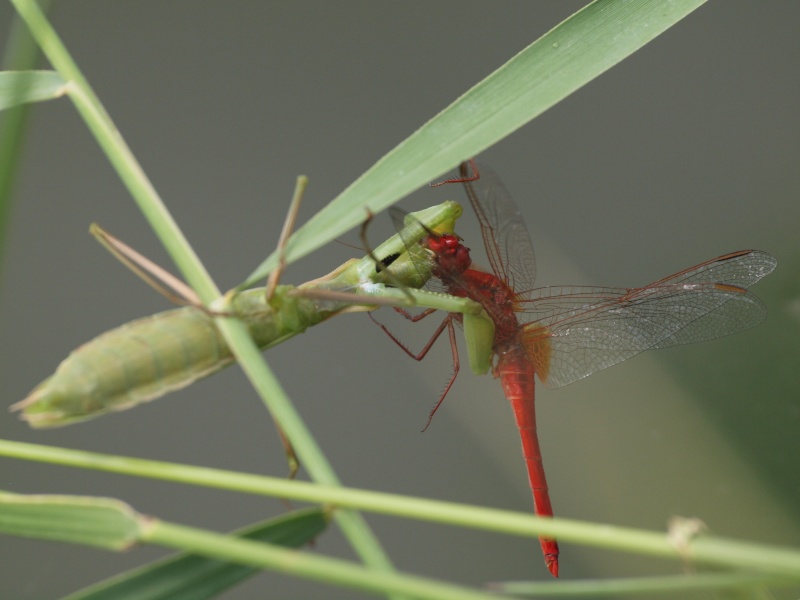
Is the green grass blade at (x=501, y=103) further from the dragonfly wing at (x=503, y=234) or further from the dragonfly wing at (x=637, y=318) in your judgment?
the dragonfly wing at (x=637, y=318)

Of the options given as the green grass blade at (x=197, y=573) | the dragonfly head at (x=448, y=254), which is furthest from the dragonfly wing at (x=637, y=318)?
the green grass blade at (x=197, y=573)

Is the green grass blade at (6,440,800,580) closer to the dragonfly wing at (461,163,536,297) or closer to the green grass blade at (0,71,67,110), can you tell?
the green grass blade at (0,71,67,110)

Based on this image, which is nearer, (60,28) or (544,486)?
(544,486)

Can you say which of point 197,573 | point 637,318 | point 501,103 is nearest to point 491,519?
point 197,573

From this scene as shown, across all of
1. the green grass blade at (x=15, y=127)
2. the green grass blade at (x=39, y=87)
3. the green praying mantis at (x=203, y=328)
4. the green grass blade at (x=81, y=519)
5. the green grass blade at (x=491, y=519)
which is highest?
the green grass blade at (x=39, y=87)

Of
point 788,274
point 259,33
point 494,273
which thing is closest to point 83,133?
point 259,33

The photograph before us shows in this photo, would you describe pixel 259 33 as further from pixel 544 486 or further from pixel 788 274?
pixel 788 274
